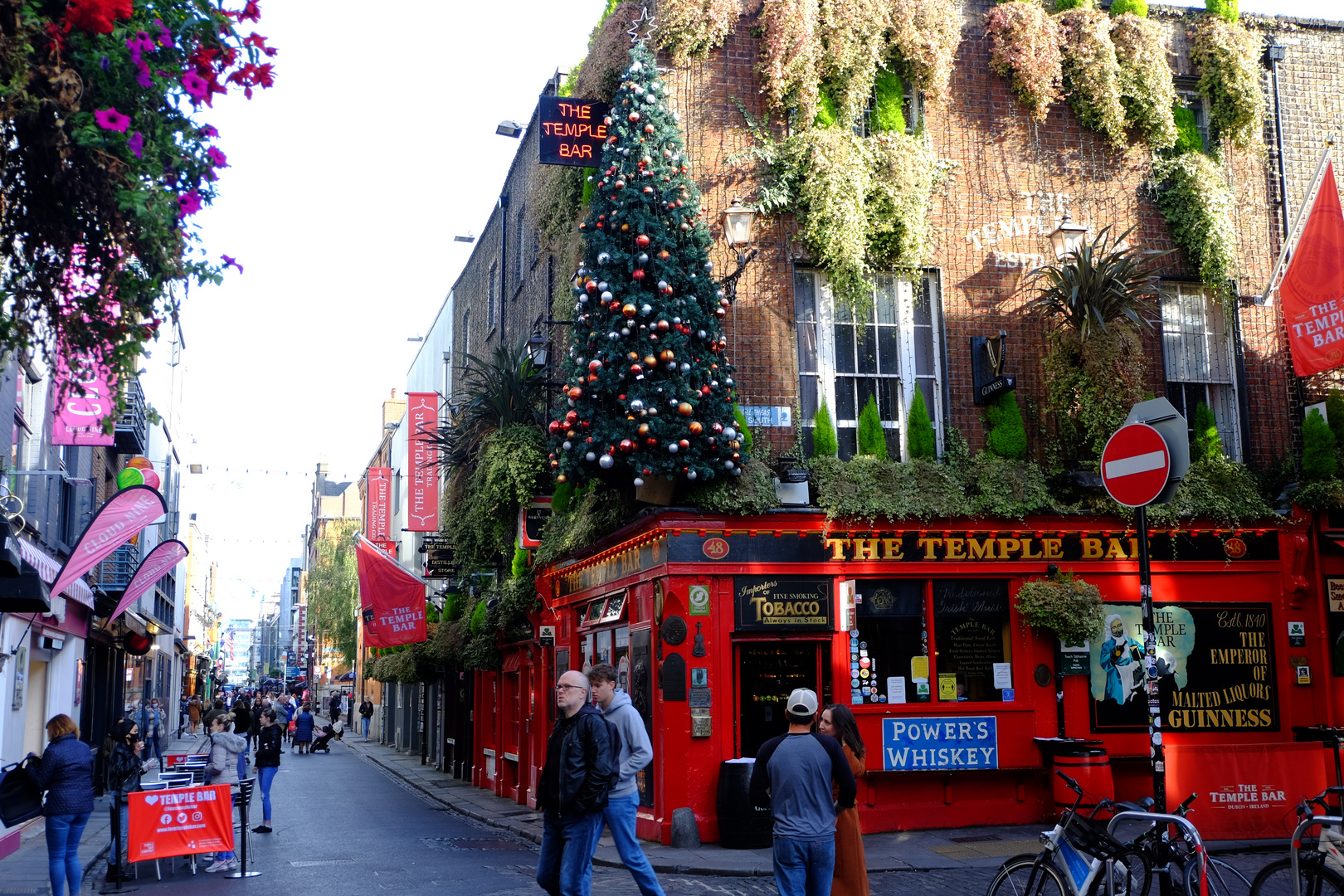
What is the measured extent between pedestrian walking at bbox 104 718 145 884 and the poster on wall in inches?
444

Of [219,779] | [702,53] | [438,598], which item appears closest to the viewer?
[219,779]

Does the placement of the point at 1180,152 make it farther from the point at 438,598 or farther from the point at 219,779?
the point at 438,598

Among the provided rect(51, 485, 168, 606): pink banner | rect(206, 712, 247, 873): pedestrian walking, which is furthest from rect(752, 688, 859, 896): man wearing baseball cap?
rect(51, 485, 168, 606): pink banner

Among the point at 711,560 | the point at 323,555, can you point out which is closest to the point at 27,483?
the point at 711,560

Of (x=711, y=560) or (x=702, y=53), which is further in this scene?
(x=702, y=53)

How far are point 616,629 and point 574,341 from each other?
4.38m

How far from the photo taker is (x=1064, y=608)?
14477mm

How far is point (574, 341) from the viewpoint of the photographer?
14773 mm

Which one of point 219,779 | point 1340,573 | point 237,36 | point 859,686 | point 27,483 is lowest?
point 219,779

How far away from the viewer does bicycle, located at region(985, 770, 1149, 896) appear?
299 inches

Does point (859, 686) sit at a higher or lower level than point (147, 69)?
lower

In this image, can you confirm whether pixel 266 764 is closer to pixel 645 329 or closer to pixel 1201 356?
pixel 645 329

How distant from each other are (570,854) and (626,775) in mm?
942

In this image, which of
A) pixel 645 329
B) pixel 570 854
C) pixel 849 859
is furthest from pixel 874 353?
pixel 570 854
